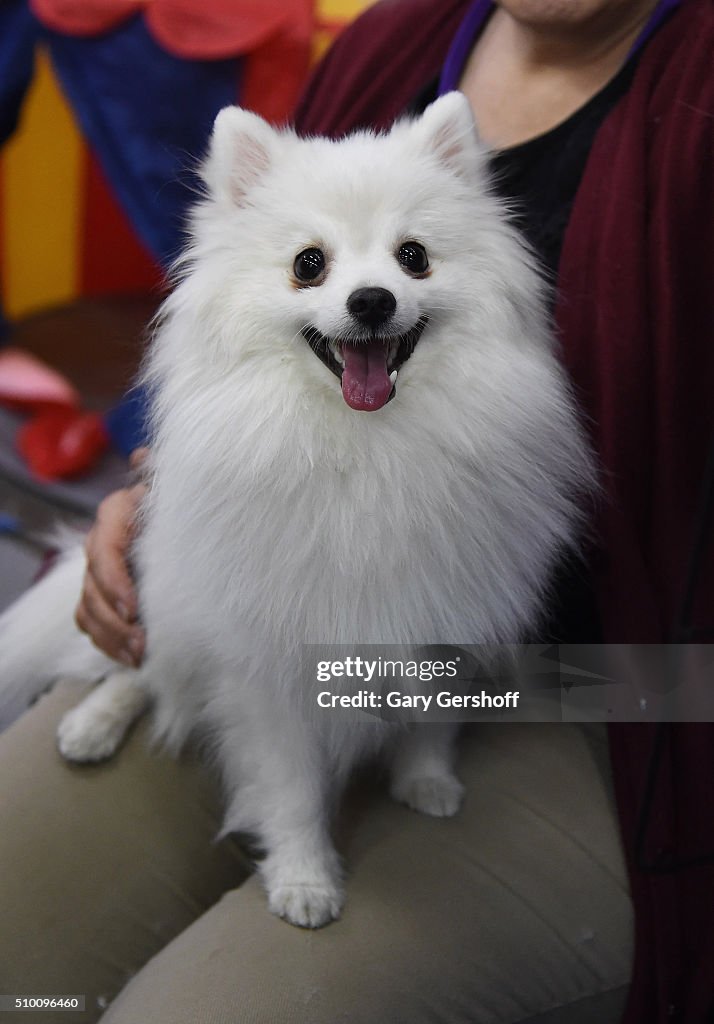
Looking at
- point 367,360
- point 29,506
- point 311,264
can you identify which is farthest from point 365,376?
point 29,506

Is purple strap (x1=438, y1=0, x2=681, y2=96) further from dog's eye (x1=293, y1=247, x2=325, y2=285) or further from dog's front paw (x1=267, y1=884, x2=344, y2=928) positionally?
dog's front paw (x1=267, y1=884, x2=344, y2=928)

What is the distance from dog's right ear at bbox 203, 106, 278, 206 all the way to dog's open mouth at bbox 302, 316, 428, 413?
Result: 21 centimetres

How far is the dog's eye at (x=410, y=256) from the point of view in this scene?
95 centimetres

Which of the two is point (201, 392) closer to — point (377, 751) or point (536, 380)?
point (536, 380)

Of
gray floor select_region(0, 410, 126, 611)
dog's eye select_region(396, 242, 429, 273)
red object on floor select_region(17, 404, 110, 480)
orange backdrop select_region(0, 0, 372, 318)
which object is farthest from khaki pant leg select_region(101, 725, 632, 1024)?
orange backdrop select_region(0, 0, 372, 318)

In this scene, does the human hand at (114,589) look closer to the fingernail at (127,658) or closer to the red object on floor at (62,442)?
the fingernail at (127,658)

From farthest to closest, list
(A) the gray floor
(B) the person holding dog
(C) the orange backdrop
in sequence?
1. (C) the orange backdrop
2. (A) the gray floor
3. (B) the person holding dog

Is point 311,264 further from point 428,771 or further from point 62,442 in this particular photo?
point 62,442

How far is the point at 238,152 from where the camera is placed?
3.24 feet

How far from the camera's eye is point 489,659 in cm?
103

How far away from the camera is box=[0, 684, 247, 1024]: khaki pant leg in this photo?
3.35 ft

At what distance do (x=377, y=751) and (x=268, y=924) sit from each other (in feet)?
0.82

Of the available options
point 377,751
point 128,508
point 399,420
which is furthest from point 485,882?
point 128,508

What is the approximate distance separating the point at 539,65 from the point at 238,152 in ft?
1.69
